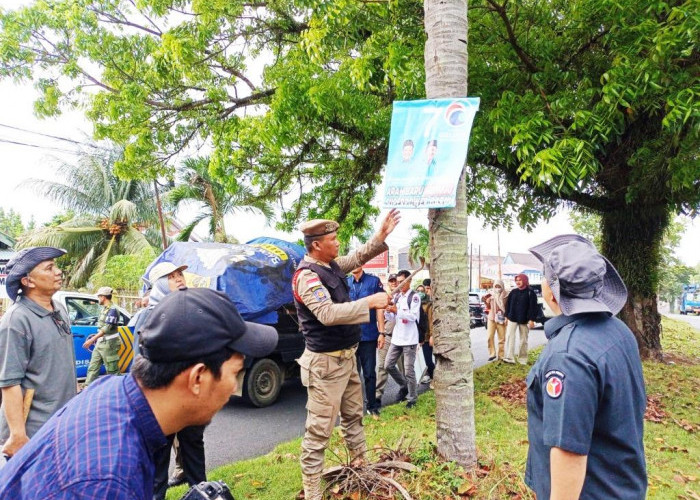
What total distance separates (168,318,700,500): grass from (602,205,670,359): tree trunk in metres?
1.78

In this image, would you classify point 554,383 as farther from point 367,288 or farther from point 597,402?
point 367,288

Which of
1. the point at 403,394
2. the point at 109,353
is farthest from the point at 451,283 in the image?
the point at 109,353

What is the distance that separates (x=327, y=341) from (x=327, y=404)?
17.9 inches

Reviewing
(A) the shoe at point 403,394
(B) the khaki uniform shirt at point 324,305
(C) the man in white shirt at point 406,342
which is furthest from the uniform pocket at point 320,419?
(A) the shoe at point 403,394

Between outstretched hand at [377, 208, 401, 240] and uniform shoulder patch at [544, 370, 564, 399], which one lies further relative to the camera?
outstretched hand at [377, 208, 401, 240]

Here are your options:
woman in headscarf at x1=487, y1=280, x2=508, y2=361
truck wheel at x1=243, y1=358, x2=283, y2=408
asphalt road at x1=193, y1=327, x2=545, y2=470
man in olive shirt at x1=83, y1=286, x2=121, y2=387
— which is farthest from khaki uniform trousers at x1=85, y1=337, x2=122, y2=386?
woman in headscarf at x1=487, y1=280, x2=508, y2=361

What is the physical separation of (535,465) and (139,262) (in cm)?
1653

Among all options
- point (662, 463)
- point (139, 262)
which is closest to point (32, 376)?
point (662, 463)

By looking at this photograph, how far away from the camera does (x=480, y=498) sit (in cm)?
299

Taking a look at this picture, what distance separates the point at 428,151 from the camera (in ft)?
10.7

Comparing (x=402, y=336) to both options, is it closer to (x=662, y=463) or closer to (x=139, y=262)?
(x=662, y=463)

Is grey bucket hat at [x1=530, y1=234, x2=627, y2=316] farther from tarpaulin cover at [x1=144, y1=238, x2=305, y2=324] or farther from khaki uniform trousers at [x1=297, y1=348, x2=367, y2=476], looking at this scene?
tarpaulin cover at [x1=144, y1=238, x2=305, y2=324]

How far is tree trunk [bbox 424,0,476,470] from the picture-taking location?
10.6 ft

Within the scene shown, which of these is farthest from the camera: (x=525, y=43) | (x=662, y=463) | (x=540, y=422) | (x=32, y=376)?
(x=525, y=43)
